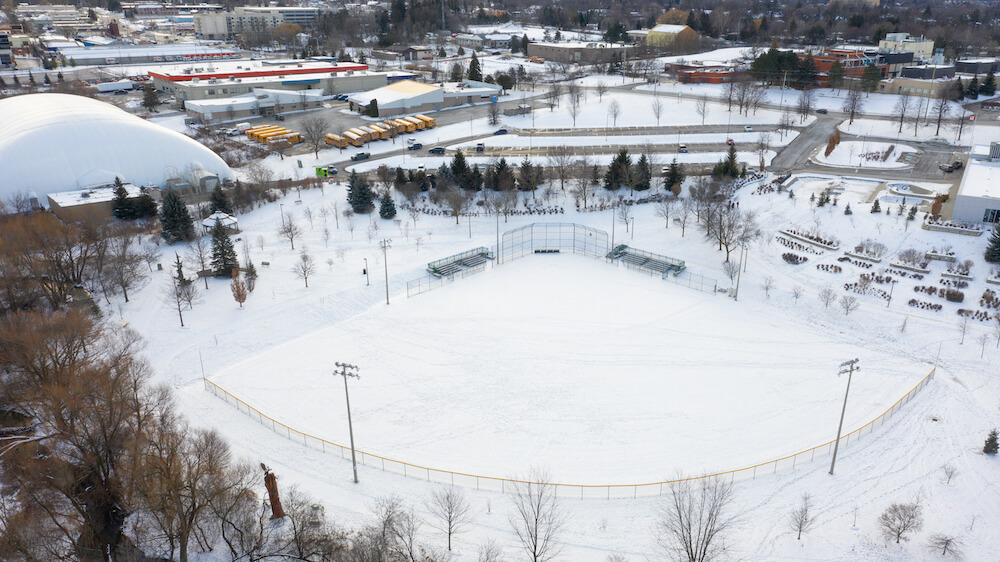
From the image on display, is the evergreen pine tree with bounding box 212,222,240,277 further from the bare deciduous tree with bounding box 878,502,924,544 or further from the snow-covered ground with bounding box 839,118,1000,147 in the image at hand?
the snow-covered ground with bounding box 839,118,1000,147

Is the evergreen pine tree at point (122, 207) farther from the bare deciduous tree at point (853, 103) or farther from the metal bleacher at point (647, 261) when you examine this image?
the bare deciduous tree at point (853, 103)

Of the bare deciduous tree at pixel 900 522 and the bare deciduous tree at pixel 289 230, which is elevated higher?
the bare deciduous tree at pixel 289 230

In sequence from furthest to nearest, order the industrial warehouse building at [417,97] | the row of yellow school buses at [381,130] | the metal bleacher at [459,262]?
the industrial warehouse building at [417,97]
the row of yellow school buses at [381,130]
the metal bleacher at [459,262]

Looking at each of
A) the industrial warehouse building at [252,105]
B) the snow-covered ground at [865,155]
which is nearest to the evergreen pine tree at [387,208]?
the snow-covered ground at [865,155]

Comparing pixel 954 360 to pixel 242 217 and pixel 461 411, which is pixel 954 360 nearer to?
pixel 461 411

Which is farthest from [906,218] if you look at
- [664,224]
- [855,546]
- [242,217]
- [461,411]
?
[242,217]

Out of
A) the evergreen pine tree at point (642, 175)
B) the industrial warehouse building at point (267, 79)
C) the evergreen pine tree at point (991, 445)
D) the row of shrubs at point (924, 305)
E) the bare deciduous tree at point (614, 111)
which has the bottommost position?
the evergreen pine tree at point (991, 445)

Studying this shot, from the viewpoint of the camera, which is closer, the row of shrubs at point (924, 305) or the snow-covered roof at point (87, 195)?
the row of shrubs at point (924, 305)
